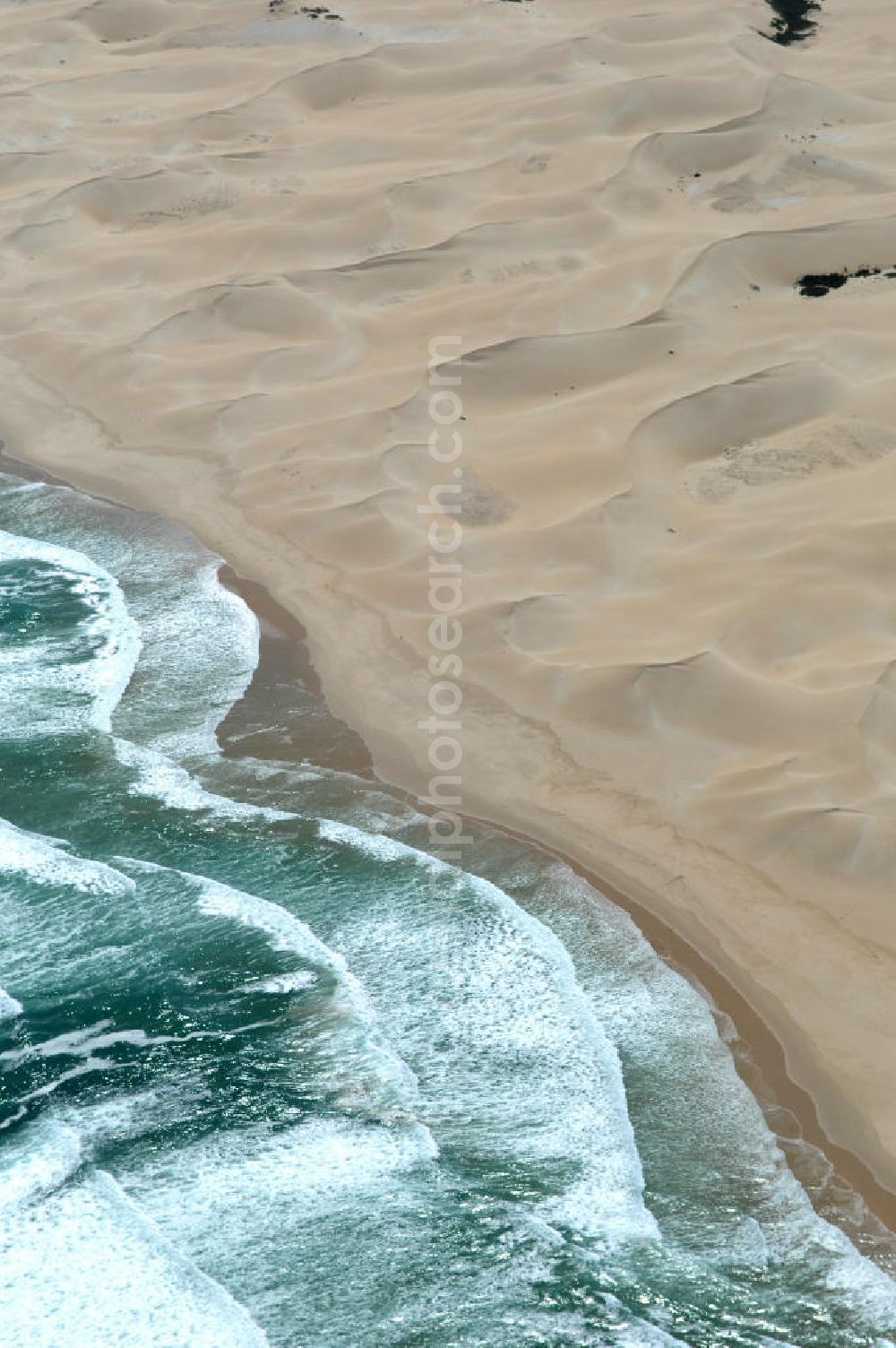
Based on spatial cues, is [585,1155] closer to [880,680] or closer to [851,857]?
[851,857]

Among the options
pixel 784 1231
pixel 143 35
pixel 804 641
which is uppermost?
pixel 143 35

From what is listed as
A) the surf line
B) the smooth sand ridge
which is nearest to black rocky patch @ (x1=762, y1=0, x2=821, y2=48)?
the smooth sand ridge

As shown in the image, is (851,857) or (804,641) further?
(804,641)

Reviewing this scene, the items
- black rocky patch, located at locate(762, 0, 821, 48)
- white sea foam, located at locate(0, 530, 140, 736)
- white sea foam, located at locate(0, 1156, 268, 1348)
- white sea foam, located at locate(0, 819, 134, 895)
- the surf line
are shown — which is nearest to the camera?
white sea foam, located at locate(0, 1156, 268, 1348)

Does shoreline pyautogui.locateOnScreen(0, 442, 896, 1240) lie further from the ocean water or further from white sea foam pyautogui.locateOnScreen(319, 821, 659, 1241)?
white sea foam pyautogui.locateOnScreen(319, 821, 659, 1241)

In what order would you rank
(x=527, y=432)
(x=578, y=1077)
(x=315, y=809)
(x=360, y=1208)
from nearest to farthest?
(x=360, y=1208)
(x=578, y=1077)
(x=315, y=809)
(x=527, y=432)

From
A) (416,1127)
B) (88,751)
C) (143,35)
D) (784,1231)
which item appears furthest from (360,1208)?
(143,35)

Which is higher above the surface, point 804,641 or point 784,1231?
point 804,641
